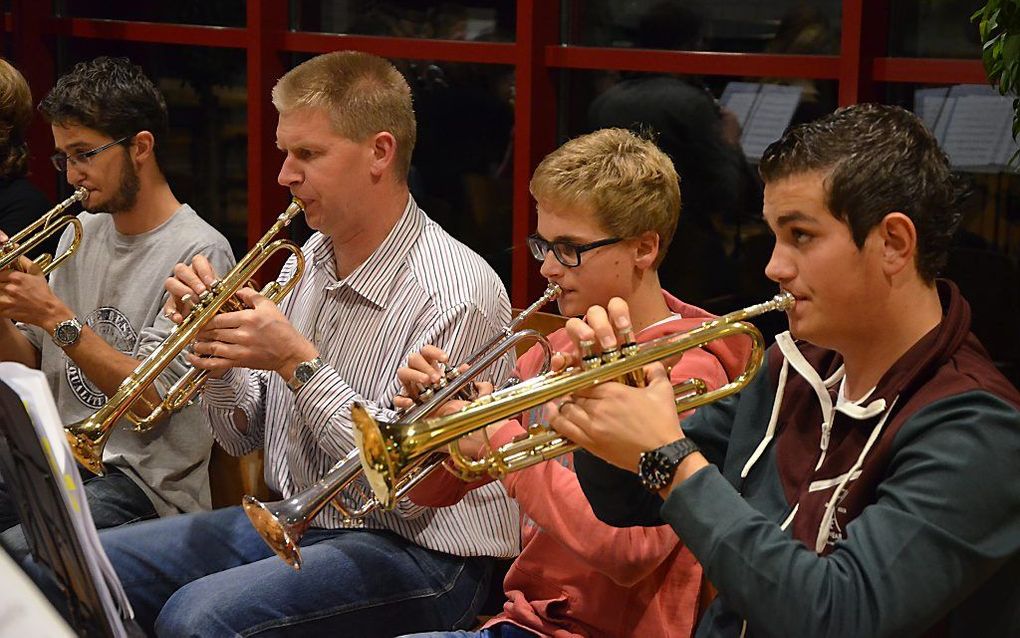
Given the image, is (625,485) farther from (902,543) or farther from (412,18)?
(412,18)

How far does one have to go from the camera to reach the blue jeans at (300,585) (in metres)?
2.32

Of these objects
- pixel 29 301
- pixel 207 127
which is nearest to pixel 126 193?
pixel 29 301

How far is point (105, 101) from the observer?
3.27m

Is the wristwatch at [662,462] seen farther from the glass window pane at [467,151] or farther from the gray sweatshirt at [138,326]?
the glass window pane at [467,151]

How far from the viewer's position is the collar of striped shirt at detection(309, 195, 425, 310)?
8.46ft

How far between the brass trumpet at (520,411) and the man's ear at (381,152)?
906 millimetres

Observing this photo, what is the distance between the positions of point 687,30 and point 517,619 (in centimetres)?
177

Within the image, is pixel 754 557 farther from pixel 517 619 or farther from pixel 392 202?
pixel 392 202

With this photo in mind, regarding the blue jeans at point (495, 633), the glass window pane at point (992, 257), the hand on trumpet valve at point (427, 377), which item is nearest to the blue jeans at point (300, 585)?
the blue jeans at point (495, 633)

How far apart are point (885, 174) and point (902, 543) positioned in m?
0.49

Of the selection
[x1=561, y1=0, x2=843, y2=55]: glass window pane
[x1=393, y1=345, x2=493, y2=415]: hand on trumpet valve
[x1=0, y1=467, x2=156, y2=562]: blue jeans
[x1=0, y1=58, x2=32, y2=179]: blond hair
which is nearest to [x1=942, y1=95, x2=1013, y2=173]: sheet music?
[x1=561, y1=0, x2=843, y2=55]: glass window pane

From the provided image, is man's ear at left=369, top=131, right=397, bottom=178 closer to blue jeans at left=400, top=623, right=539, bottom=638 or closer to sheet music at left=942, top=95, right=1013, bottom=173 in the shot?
blue jeans at left=400, top=623, right=539, bottom=638

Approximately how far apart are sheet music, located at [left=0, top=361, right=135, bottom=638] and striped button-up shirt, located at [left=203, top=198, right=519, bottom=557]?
2.66ft

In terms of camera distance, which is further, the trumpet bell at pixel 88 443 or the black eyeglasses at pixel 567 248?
the trumpet bell at pixel 88 443
